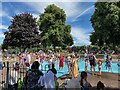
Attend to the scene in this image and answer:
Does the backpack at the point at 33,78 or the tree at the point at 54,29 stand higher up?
the tree at the point at 54,29

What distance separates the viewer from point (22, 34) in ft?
170

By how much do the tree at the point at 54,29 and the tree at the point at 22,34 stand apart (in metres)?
2.91

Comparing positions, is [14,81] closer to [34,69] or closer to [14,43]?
[34,69]

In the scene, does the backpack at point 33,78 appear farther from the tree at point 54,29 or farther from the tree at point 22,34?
the tree at point 54,29

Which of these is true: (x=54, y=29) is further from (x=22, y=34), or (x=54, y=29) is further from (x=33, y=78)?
(x=33, y=78)

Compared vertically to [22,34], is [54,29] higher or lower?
higher

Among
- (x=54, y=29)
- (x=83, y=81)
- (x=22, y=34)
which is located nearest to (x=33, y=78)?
(x=83, y=81)

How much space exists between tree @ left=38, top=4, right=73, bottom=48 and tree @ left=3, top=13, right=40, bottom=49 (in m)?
2.91

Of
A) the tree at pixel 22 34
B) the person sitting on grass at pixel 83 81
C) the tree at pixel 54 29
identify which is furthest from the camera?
the tree at pixel 54 29

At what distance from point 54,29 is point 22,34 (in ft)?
28.5

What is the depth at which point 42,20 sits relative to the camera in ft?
195

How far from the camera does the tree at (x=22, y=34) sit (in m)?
51.7

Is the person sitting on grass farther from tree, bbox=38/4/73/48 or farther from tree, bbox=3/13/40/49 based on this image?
tree, bbox=38/4/73/48

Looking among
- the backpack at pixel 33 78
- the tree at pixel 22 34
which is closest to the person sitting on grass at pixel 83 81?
the backpack at pixel 33 78
